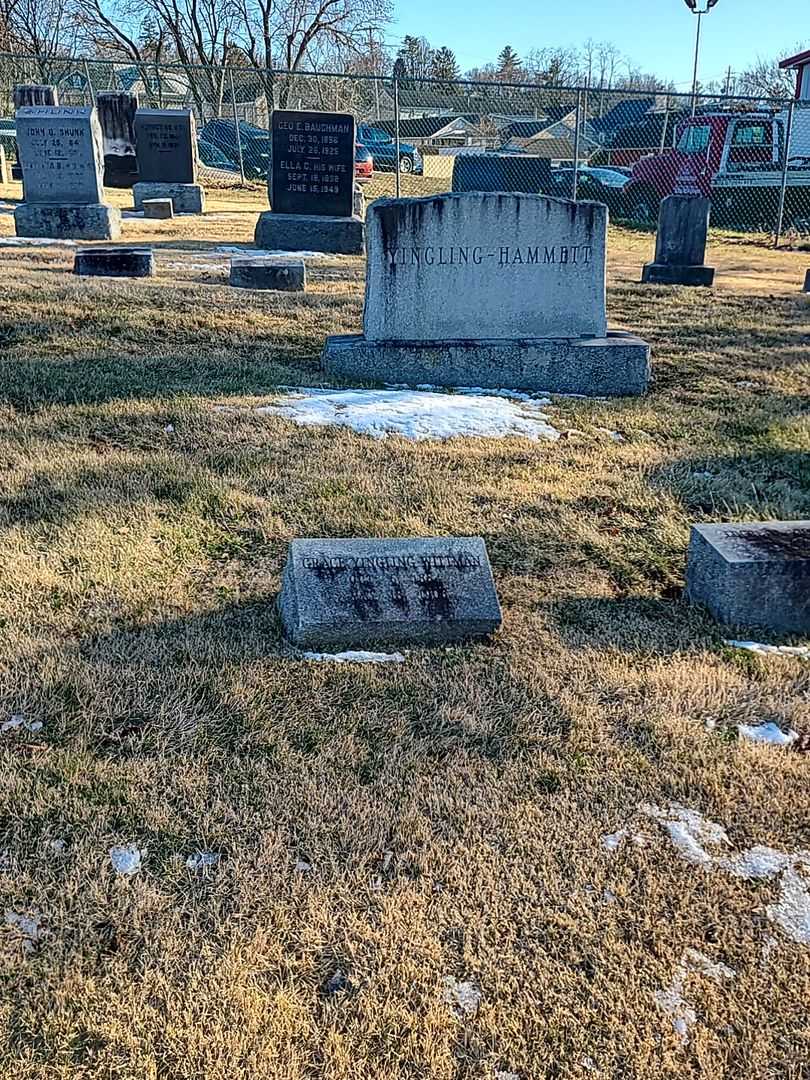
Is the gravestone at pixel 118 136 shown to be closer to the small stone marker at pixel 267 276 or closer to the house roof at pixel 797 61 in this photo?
the small stone marker at pixel 267 276

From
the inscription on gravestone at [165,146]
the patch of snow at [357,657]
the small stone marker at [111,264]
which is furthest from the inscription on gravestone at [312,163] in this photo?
the patch of snow at [357,657]

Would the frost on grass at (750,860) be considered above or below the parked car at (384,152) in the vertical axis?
below

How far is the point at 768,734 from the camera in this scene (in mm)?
2598

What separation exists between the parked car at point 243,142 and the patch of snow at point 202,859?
30.0 meters

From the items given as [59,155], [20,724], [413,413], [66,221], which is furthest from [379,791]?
[59,155]

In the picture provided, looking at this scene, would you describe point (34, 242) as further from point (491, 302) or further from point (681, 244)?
point (681, 244)

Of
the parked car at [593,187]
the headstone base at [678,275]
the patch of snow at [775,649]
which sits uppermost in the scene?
the parked car at [593,187]

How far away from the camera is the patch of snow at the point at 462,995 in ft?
5.57

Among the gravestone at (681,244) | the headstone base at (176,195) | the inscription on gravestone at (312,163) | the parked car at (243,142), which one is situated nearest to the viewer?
the gravestone at (681,244)

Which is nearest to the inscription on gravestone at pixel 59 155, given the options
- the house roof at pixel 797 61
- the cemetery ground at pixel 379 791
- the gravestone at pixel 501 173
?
the cemetery ground at pixel 379 791

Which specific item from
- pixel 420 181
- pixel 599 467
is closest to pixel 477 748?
pixel 599 467

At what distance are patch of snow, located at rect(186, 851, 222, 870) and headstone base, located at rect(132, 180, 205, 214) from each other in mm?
16753

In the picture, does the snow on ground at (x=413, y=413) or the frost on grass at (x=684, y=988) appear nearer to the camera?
the frost on grass at (x=684, y=988)

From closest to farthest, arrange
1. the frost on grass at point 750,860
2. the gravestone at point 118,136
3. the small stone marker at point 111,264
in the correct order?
1. the frost on grass at point 750,860
2. the small stone marker at point 111,264
3. the gravestone at point 118,136
